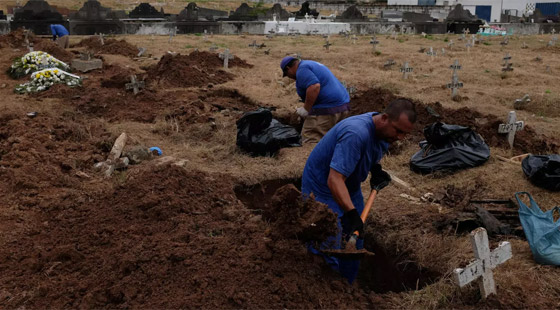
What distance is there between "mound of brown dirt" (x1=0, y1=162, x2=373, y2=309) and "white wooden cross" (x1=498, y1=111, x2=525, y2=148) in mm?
3904

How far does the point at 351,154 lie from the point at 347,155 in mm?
29

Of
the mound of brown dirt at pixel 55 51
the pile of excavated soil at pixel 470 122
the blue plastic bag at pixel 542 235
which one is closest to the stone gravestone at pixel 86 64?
the mound of brown dirt at pixel 55 51

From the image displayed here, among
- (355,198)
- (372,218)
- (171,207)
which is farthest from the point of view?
(372,218)

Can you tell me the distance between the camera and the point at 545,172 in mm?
5121

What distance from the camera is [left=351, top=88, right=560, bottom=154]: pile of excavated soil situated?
6.59 metres

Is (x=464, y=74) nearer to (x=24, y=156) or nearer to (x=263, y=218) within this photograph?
(x=263, y=218)

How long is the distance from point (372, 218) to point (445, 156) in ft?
5.18

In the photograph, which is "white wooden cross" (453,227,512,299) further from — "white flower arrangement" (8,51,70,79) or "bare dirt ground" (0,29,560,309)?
"white flower arrangement" (8,51,70,79)

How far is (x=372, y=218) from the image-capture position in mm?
4910

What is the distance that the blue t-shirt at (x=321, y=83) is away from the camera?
622 cm

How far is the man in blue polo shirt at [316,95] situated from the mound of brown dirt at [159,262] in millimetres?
2266

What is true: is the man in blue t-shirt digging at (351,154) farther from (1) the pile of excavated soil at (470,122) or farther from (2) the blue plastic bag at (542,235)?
(1) the pile of excavated soil at (470,122)

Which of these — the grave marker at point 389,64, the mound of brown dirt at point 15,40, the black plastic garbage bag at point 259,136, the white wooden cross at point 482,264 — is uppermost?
the mound of brown dirt at point 15,40

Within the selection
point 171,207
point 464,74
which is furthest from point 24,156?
point 464,74
